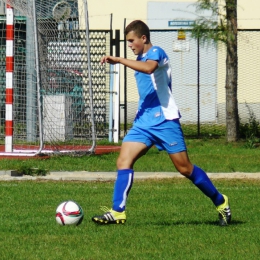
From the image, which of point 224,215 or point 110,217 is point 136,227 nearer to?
point 110,217

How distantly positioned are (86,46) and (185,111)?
9.86 meters

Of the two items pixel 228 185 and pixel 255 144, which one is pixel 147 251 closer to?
pixel 228 185

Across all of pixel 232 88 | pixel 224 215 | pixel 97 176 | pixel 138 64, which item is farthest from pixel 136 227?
pixel 232 88

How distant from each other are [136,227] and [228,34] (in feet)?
36.3

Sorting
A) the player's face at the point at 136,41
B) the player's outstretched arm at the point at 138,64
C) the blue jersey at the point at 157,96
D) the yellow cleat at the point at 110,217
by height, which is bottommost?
the yellow cleat at the point at 110,217

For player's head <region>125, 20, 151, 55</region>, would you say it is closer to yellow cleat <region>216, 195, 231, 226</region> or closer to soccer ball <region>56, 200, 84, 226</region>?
soccer ball <region>56, 200, 84, 226</region>

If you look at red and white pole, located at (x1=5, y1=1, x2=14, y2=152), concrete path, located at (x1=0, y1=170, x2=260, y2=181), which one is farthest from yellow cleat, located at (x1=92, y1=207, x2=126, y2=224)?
red and white pole, located at (x1=5, y1=1, x2=14, y2=152)

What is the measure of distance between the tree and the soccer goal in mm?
3036

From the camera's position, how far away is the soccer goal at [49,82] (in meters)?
15.3

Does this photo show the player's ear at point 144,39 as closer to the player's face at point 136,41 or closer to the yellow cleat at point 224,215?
the player's face at point 136,41

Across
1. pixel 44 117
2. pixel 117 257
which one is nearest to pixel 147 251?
pixel 117 257

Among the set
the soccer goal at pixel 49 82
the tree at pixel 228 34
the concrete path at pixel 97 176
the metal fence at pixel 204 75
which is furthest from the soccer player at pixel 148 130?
the metal fence at pixel 204 75

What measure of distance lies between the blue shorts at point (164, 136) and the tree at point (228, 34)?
10332 mm

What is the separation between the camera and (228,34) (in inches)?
729
